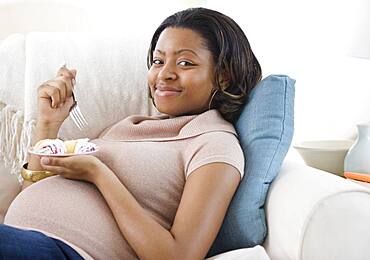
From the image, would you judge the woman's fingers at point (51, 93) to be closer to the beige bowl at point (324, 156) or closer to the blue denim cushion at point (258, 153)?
the blue denim cushion at point (258, 153)

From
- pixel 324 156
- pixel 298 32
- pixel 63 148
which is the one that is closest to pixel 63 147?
pixel 63 148

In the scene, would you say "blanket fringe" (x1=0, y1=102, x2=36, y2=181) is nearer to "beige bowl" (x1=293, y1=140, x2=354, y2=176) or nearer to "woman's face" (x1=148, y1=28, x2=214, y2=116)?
"woman's face" (x1=148, y1=28, x2=214, y2=116)

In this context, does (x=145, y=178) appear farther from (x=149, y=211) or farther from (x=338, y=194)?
(x=338, y=194)

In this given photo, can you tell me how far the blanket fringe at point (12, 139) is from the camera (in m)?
1.75

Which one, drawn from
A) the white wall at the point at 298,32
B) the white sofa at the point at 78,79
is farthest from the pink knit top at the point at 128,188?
the white wall at the point at 298,32

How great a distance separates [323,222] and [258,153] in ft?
0.86

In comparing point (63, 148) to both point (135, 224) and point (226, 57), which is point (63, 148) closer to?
point (135, 224)

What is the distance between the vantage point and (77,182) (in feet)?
4.57

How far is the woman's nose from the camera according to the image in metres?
1.53

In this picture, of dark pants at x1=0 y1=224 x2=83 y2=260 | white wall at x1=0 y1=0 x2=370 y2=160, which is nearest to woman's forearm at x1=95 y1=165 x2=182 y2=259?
dark pants at x1=0 y1=224 x2=83 y2=260

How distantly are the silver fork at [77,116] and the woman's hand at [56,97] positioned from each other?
2cm

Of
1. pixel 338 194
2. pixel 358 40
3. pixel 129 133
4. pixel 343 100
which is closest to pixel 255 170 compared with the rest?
pixel 338 194

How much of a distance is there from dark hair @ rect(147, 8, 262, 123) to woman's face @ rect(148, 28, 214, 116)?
2cm

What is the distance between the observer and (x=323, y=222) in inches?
47.1
